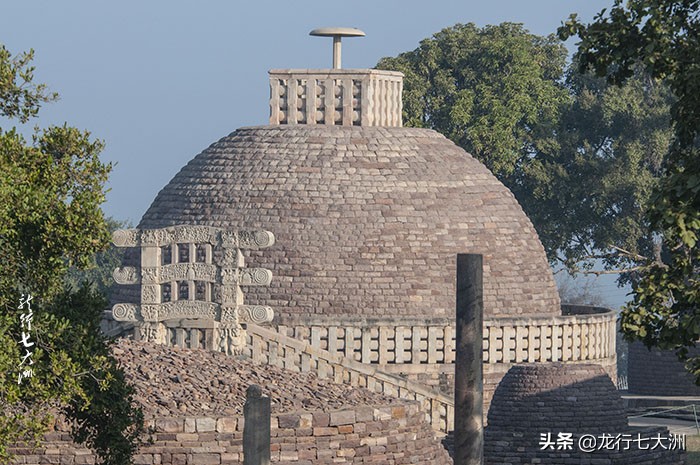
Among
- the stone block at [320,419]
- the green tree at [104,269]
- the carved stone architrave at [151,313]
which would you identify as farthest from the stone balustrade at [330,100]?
the green tree at [104,269]

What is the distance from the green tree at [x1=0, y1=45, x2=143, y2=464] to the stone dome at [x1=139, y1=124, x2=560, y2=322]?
16.8 meters

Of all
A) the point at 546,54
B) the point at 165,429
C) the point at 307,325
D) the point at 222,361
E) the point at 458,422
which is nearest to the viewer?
the point at 458,422

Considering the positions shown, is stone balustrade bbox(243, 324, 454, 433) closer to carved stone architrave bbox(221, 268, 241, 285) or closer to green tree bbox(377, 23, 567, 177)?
carved stone architrave bbox(221, 268, 241, 285)

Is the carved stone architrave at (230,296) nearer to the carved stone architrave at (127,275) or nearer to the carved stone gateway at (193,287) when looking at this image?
the carved stone gateway at (193,287)

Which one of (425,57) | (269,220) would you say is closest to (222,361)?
(269,220)

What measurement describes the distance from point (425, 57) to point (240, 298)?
1037 inches

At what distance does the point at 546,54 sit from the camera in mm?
58188

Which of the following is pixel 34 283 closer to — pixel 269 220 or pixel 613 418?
pixel 613 418

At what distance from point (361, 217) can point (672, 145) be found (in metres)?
18.4

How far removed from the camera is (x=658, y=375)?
4438 centimetres

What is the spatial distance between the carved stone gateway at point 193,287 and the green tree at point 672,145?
1107 cm

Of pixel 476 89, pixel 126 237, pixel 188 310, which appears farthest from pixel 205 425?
pixel 476 89

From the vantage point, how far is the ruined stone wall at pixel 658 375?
144ft

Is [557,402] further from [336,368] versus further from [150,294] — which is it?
[150,294]
